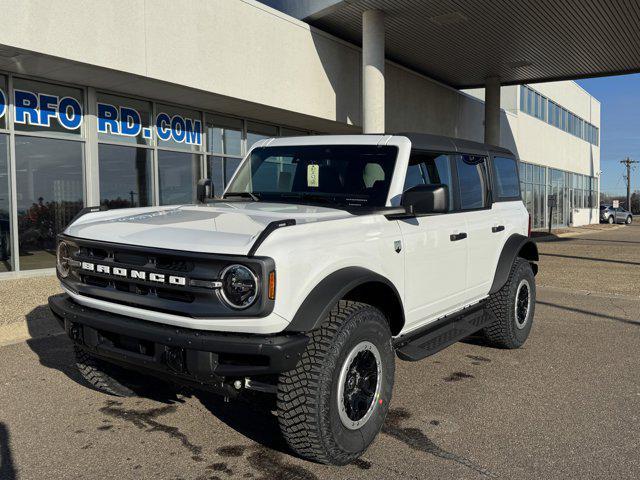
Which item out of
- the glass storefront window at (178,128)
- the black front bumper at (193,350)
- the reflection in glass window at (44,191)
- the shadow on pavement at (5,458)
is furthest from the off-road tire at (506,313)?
the glass storefront window at (178,128)

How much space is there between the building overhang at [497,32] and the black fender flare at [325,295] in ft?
38.4

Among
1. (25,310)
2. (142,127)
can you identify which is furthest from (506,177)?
(142,127)

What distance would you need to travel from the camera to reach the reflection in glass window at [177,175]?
12751 mm

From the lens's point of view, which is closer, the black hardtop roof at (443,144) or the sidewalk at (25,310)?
the black hardtop roof at (443,144)

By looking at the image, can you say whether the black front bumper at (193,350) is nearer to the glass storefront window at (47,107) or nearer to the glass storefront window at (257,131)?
the glass storefront window at (47,107)

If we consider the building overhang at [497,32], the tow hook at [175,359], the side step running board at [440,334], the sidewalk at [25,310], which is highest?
the building overhang at [497,32]

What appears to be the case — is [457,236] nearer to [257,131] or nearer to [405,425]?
[405,425]

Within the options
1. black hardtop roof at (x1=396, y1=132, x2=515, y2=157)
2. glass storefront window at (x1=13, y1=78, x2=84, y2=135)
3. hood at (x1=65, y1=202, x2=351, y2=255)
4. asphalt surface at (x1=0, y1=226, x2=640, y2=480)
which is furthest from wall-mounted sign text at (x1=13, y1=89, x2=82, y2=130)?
→ black hardtop roof at (x1=396, y1=132, x2=515, y2=157)

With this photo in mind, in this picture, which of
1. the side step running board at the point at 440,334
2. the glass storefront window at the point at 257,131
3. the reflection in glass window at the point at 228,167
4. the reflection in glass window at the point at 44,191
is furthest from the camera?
the glass storefront window at the point at 257,131

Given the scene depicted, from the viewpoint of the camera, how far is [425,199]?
12.0ft

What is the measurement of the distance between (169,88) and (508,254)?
27.2 ft

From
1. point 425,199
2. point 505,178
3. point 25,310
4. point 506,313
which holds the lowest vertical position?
point 25,310

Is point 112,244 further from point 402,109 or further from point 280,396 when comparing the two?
point 402,109

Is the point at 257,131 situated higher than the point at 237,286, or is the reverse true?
the point at 257,131
